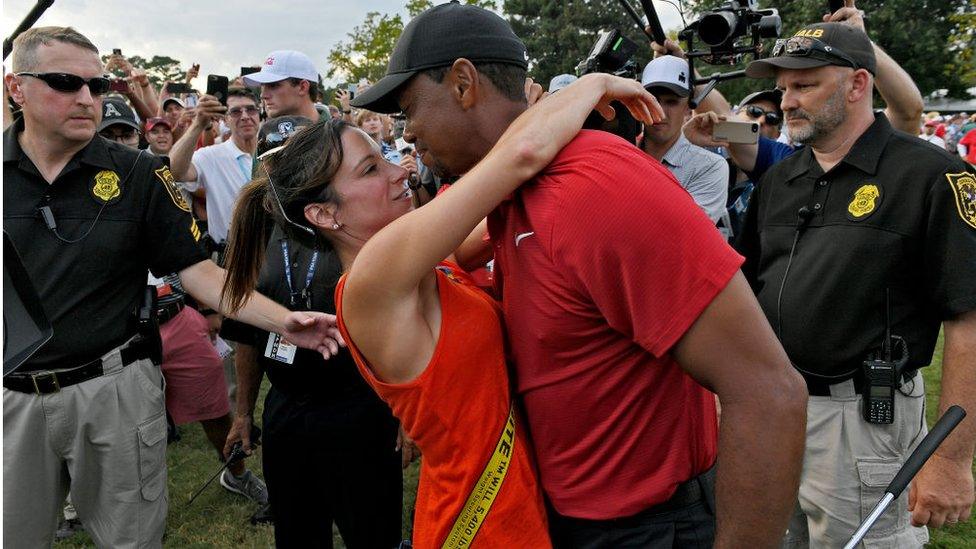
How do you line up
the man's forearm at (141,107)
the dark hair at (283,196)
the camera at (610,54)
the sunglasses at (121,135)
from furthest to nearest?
the man's forearm at (141,107) < the sunglasses at (121,135) < the camera at (610,54) < the dark hair at (283,196)

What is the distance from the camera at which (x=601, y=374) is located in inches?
56.6

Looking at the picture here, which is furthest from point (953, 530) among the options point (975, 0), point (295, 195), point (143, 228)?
point (975, 0)

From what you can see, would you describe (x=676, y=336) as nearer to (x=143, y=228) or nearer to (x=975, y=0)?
(x=143, y=228)

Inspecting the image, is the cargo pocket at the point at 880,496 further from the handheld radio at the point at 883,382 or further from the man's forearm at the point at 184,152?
the man's forearm at the point at 184,152

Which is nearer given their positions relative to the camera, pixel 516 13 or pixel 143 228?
pixel 143 228

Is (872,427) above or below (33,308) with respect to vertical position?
below

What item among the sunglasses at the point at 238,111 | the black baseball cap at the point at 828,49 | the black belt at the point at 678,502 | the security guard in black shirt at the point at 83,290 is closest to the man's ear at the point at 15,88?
the security guard in black shirt at the point at 83,290

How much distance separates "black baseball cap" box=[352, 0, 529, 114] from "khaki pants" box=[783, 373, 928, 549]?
1.84 meters

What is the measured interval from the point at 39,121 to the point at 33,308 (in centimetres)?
211

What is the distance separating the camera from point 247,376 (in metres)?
3.60

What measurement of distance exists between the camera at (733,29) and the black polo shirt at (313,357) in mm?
2320

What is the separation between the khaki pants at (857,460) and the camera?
8.77ft

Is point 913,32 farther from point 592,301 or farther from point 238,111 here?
point 592,301

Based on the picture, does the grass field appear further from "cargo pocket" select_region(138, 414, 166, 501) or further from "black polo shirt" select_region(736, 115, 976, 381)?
"black polo shirt" select_region(736, 115, 976, 381)
